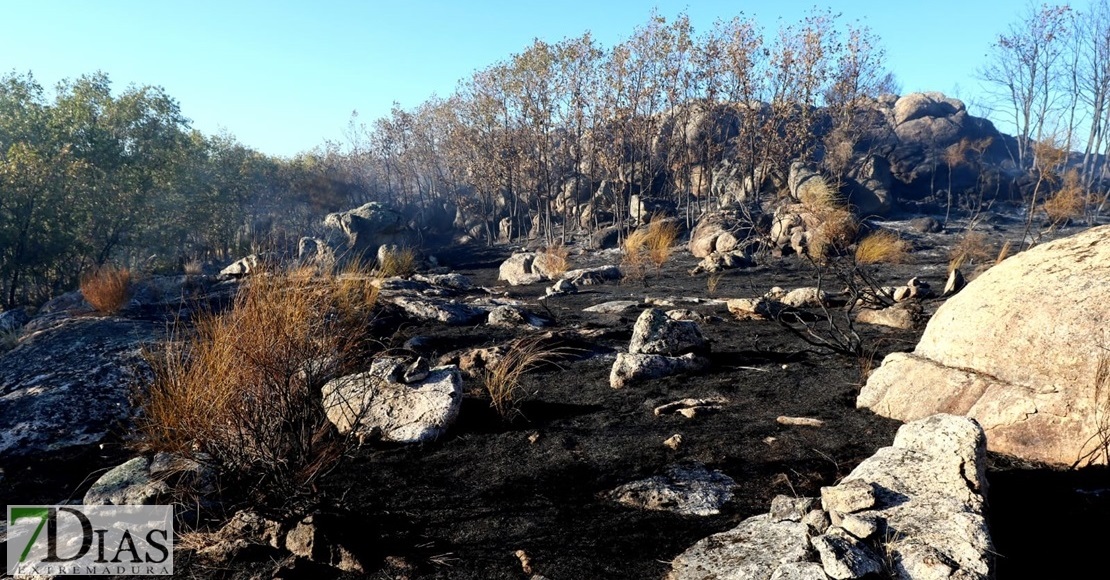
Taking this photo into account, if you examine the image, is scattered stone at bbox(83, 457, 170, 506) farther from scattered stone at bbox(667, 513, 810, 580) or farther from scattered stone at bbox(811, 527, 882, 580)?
scattered stone at bbox(811, 527, 882, 580)

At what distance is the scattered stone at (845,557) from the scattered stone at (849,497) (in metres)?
0.29

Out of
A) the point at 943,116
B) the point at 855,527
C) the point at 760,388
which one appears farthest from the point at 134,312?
the point at 943,116

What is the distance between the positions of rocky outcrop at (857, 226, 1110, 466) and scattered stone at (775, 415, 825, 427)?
1.41 ft

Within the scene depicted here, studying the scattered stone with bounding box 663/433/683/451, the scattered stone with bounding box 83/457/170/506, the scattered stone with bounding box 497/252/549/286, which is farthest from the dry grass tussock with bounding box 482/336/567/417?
the scattered stone with bounding box 497/252/549/286

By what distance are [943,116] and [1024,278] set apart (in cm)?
4112

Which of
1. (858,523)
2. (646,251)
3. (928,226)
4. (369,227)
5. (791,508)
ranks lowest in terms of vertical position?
(791,508)

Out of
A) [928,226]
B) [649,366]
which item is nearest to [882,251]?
[649,366]

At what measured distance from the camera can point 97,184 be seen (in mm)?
15219

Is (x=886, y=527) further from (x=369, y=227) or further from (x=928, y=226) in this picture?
(x=369, y=227)

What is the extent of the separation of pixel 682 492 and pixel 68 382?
611 centimetres

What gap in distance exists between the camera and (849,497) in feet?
7.66

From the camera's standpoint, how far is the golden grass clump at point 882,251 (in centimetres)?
1098

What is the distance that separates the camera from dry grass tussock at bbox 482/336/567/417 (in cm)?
420

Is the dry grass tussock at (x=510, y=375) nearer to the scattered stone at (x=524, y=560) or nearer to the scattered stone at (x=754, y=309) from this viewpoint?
the scattered stone at (x=524, y=560)
